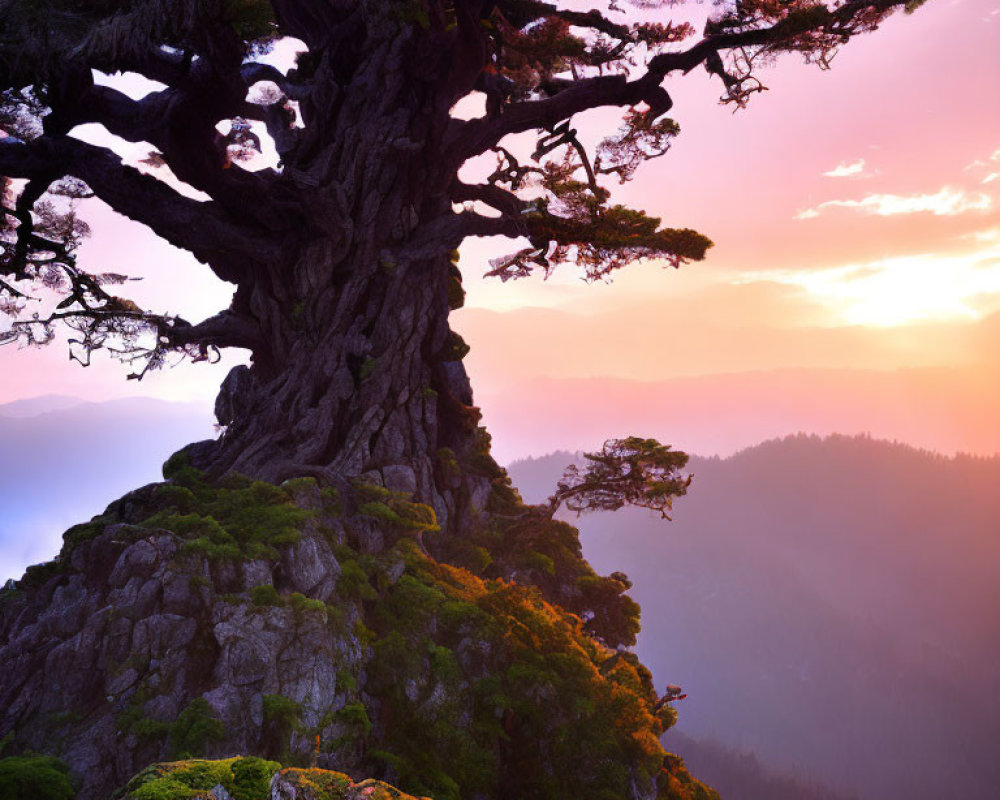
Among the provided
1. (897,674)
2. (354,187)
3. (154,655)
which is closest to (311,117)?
(354,187)

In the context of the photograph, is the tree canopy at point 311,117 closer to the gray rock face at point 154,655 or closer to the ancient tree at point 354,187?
the ancient tree at point 354,187

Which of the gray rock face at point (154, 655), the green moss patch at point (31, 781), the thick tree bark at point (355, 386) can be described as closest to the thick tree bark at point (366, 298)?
the thick tree bark at point (355, 386)

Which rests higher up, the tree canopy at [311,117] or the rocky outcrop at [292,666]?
the tree canopy at [311,117]

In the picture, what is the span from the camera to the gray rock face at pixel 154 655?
332 inches

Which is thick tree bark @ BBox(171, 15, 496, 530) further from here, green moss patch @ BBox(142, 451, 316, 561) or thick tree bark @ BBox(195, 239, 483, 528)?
green moss patch @ BBox(142, 451, 316, 561)

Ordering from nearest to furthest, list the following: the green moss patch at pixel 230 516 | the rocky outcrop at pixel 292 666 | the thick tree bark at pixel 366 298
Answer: the rocky outcrop at pixel 292 666, the green moss patch at pixel 230 516, the thick tree bark at pixel 366 298

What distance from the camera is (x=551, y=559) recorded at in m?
19.0

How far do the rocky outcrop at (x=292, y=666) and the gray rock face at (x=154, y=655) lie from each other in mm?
26

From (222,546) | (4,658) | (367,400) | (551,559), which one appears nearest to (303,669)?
(222,546)

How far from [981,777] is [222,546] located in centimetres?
18312

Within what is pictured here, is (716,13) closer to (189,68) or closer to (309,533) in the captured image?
(189,68)

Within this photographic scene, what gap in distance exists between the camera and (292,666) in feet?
31.3

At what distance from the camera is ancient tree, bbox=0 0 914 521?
15.0 m

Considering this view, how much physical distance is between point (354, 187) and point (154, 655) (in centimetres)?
1343
